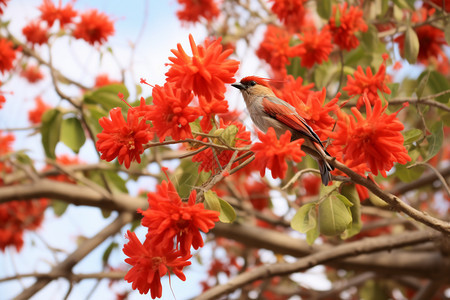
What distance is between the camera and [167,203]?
3.31ft

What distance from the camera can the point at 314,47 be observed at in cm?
196

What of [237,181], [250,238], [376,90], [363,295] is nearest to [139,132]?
[376,90]

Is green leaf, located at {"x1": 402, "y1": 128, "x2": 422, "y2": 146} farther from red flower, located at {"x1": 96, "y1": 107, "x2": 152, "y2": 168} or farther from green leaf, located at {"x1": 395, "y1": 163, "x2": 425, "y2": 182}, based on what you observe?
red flower, located at {"x1": 96, "y1": 107, "x2": 152, "y2": 168}

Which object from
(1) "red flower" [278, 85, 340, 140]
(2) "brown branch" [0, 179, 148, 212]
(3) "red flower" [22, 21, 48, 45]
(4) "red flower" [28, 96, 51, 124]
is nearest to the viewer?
(1) "red flower" [278, 85, 340, 140]

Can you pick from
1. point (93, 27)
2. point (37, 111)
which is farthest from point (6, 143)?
point (93, 27)

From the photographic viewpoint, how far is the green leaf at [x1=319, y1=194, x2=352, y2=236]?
1315mm

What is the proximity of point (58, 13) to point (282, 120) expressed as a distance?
1.80 metres

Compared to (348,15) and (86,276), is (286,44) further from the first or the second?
(86,276)

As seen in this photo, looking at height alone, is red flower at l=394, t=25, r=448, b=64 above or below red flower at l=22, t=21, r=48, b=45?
below

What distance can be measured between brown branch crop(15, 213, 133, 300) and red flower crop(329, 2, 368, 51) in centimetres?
133

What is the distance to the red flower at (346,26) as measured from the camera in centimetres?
202

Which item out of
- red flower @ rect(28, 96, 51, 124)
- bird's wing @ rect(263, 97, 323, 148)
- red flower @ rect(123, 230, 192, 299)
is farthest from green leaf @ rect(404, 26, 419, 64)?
red flower @ rect(28, 96, 51, 124)

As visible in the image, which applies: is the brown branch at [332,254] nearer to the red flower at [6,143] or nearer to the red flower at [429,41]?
the red flower at [429,41]

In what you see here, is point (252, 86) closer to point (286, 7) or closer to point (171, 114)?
point (171, 114)
